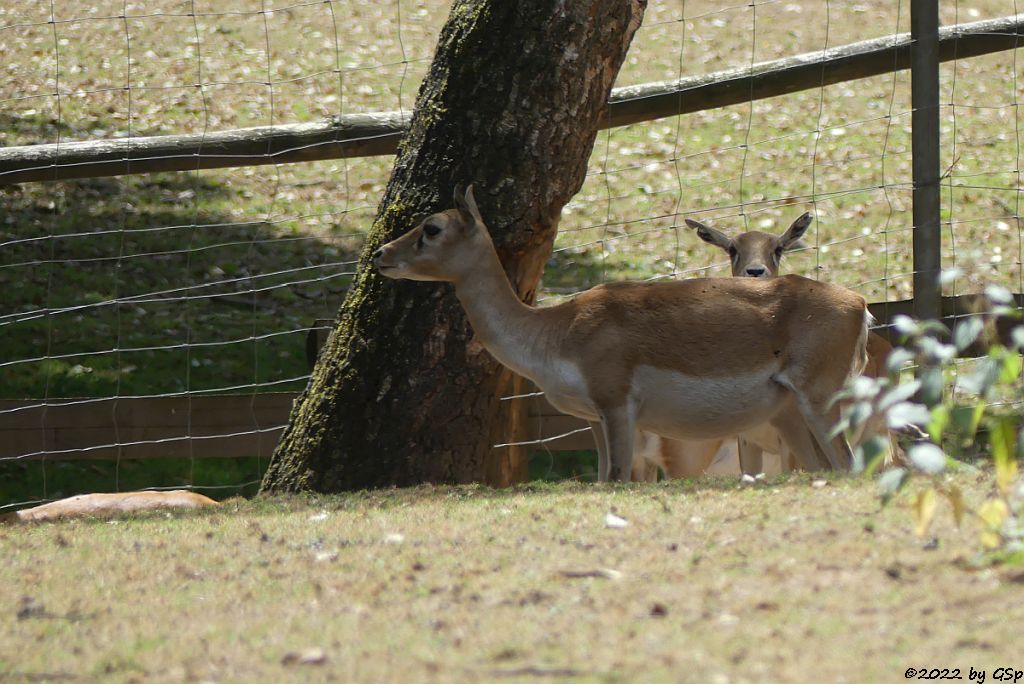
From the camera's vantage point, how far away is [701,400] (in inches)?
283

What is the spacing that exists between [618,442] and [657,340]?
585 mm

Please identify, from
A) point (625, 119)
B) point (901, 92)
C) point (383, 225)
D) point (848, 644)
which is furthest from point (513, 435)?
point (901, 92)

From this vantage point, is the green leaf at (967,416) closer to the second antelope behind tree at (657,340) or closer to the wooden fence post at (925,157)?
the second antelope behind tree at (657,340)

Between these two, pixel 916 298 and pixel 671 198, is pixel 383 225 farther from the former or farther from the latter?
pixel 671 198

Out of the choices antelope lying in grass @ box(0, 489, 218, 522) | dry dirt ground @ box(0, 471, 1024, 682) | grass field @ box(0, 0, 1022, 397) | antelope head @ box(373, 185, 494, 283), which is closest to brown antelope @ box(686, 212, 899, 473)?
grass field @ box(0, 0, 1022, 397)

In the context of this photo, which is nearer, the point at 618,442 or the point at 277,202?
the point at 618,442

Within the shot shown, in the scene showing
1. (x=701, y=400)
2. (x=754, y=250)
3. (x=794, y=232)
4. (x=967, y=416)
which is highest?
(x=967, y=416)

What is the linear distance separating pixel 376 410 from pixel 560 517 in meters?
2.22

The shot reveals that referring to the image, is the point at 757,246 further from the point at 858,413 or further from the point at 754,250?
the point at 858,413

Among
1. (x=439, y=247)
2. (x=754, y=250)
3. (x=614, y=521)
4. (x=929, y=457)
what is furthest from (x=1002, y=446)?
(x=754, y=250)

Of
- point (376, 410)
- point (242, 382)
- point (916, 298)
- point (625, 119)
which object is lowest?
point (242, 382)

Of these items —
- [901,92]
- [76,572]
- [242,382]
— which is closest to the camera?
[76,572]

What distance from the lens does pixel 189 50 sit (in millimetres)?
17984

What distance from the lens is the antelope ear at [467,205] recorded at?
7.00 metres
